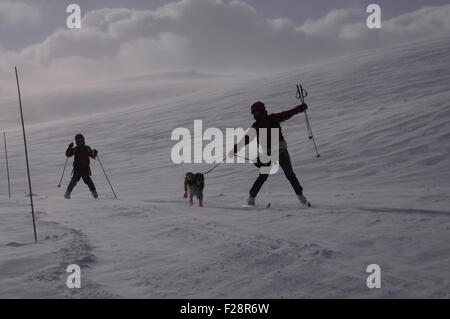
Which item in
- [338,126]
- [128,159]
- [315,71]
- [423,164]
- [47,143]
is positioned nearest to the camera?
[423,164]

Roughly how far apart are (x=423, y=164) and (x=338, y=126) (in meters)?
5.98

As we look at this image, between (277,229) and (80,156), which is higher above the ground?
(80,156)

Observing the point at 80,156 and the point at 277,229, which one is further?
the point at 80,156

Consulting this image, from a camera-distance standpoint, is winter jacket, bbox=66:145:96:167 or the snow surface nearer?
the snow surface

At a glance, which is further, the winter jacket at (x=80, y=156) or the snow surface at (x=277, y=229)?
the winter jacket at (x=80, y=156)

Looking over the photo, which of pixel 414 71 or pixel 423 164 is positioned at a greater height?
pixel 414 71

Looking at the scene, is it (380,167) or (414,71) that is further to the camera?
(414,71)

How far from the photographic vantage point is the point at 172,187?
13.1 m

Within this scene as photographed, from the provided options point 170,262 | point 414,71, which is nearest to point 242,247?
point 170,262

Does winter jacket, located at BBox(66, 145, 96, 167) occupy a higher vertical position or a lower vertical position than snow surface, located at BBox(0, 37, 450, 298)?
higher

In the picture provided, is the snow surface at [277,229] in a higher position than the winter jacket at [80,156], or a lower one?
lower

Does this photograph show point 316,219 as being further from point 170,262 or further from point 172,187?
point 172,187
